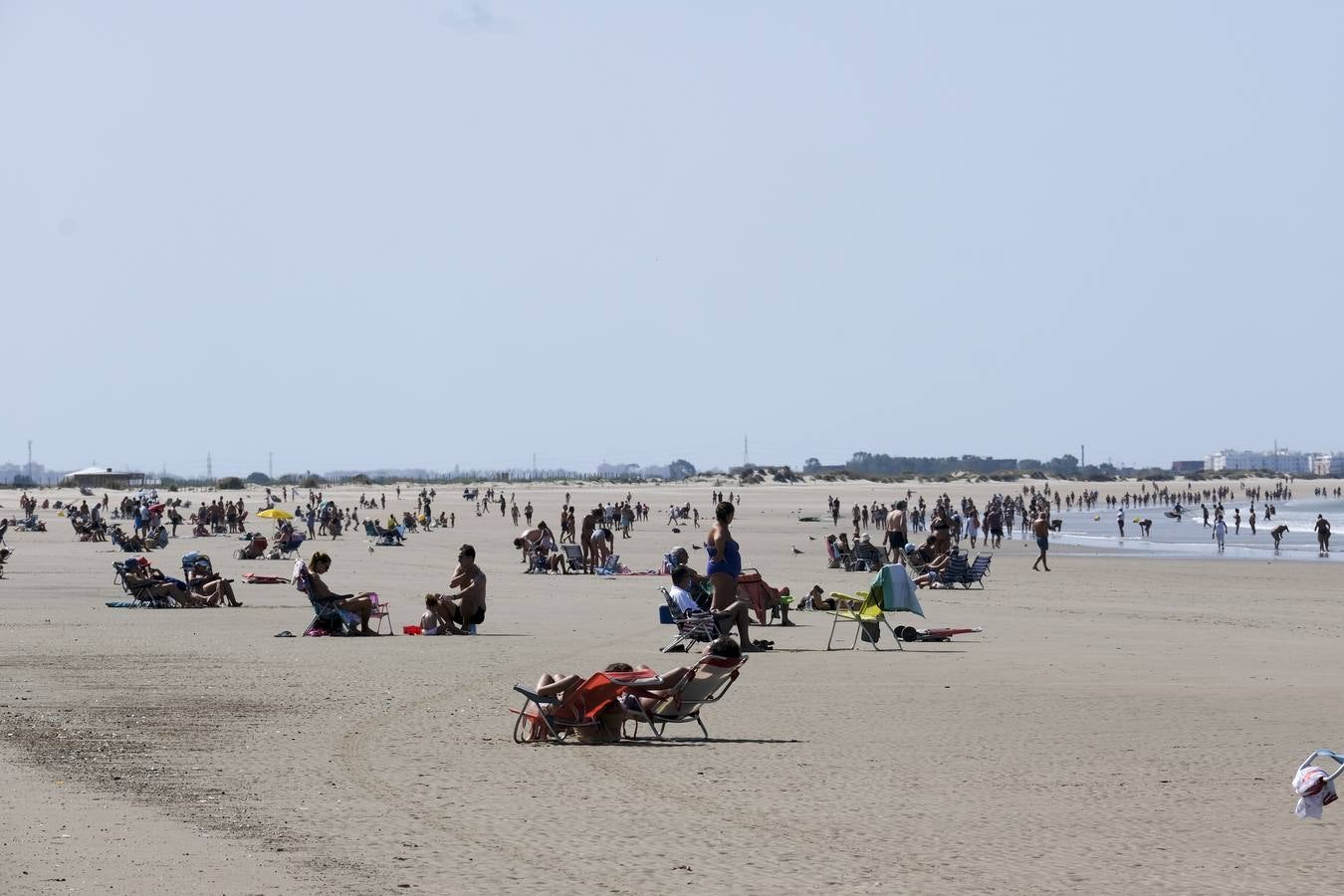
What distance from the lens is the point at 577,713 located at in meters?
9.95

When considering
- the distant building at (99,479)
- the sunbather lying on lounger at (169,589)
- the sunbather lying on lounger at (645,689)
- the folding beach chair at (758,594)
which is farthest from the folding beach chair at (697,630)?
the distant building at (99,479)

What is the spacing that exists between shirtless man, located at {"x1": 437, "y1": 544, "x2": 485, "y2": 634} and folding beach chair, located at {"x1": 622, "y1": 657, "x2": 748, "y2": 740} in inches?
284

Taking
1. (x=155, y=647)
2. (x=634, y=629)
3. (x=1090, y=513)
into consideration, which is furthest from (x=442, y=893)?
(x=1090, y=513)

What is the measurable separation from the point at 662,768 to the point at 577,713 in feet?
3.73

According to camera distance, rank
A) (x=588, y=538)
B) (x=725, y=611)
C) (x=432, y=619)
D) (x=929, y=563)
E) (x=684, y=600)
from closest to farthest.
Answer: (x=725, y=611) < (x=684, y=600) < (x=432, y=619) < (x=929, y=563) < (x=588, y=538)

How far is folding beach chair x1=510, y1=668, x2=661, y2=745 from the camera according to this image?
9867 millimetres

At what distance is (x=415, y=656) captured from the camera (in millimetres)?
14773

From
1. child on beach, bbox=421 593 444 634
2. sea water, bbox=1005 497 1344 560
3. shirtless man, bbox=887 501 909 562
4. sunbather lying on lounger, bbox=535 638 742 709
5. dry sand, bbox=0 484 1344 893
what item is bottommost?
sea water, bbox=1005 497 1344 560

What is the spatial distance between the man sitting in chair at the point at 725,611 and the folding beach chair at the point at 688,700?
433 cm

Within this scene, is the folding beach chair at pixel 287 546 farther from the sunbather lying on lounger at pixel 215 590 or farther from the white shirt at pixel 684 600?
the white shirt at pixel 684 600

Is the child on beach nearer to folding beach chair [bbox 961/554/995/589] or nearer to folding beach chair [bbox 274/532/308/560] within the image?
folding beach chair [bbox 961/554/995/589]

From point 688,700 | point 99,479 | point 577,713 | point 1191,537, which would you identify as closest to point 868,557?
point 688,700

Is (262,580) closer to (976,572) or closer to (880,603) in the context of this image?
(976,572)

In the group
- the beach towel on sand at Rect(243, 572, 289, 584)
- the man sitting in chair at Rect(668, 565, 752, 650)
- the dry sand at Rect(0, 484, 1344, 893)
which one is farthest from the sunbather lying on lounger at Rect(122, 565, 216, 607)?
the man sitting in chair at Rect(668, 565, 752, 650)
